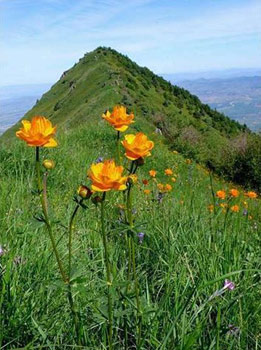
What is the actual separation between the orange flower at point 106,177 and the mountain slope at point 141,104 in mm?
18668

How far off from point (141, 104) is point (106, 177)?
2729 cm

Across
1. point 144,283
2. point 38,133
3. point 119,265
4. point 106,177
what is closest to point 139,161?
point 106,177

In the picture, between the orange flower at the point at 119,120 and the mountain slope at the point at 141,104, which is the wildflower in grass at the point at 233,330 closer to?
the orange flower at the point at 119,120

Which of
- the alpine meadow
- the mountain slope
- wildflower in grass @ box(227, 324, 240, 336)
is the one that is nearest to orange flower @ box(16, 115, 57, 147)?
the alpine meadow

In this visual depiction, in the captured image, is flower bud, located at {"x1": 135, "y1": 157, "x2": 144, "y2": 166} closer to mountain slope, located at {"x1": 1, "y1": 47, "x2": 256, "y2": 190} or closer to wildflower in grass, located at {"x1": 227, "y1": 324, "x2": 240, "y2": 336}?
wildflower in grass, located at {"x1": 227, "y1": 324, "x2": 240, "y2": 336}

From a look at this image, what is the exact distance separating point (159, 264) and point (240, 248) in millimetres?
485

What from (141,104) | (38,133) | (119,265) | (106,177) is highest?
(38,133)

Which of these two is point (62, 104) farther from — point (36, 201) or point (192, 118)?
point (36, 201)

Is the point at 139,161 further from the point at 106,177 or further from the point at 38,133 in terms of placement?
the point at 38,133

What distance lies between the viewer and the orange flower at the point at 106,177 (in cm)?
129

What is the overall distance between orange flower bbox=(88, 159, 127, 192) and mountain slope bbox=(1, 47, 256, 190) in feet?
61.2

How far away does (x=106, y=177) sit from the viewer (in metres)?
1.30

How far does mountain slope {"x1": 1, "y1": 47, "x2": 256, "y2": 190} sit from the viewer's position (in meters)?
23.7

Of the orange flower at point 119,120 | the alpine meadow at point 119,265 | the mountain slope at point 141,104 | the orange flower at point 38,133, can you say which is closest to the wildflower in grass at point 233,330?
the alpine meadow at point 119,265
